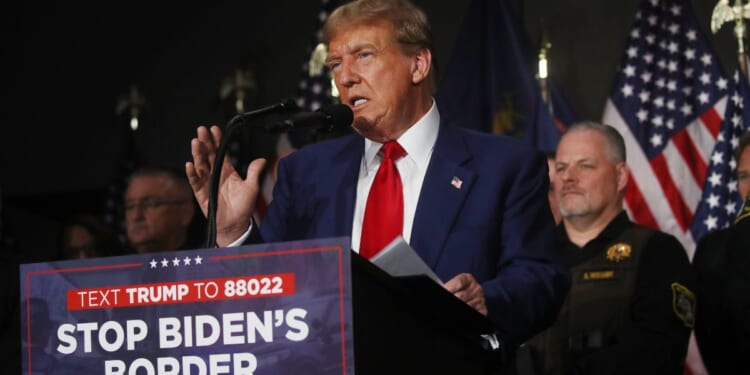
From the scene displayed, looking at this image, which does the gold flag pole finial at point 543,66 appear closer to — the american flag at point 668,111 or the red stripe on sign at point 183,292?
the american flag at point 668,111

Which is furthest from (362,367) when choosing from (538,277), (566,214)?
(566,214)

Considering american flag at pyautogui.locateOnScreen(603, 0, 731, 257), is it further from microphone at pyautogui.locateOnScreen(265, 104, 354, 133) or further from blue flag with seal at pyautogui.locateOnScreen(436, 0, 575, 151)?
microphone at pyautogui.locateOnScreen(265, 104, 354, 133)

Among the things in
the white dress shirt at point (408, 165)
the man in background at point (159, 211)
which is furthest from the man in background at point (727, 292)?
the man in background at point (159, 211)

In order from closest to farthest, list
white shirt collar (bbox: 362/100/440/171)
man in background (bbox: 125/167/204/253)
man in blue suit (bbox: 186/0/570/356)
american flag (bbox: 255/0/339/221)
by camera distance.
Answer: man in blue suit (bbox: 186/0/570/356)
white shirt collar (bbox: 362/100/440/171)
man in background (bbox: 125/167/204/253)
american flag (bbox: 255/0/339/221)

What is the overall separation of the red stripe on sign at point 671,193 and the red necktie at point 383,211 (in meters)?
3.02

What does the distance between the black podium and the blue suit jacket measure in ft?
1.10

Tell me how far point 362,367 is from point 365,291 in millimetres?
125

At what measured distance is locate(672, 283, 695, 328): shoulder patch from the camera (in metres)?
3.86

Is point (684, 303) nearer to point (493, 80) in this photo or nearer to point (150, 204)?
point (150, 204)

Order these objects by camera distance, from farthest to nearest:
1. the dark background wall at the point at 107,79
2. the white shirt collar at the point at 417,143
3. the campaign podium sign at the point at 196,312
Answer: the dark background wall at the point at 107,79
the white shirt collar at the point at 417,143
the campaign podium sign at the point at 196,312

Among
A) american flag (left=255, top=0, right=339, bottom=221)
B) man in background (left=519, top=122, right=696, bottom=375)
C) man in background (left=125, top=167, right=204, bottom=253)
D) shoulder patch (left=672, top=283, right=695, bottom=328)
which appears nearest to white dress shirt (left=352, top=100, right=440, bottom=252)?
man in background (left=519, top=122, right=696, bottom=375)

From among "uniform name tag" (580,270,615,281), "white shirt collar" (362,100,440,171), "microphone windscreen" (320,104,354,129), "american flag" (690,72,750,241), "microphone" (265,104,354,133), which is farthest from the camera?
"american flag" (690,72,750,241)

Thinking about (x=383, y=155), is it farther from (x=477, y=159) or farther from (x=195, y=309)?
(x=195, y=309)

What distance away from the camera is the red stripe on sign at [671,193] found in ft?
17.6
